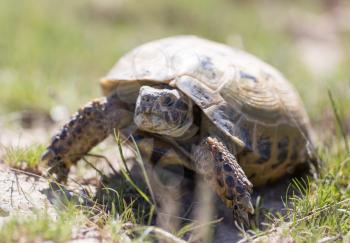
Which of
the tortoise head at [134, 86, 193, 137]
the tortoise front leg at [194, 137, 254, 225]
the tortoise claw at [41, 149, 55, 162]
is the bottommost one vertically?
the tortoise front leg at [194, 137, 254, 225]

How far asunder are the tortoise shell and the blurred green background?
0.73 m

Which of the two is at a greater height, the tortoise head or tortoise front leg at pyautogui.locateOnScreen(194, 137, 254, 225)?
the tortoise head

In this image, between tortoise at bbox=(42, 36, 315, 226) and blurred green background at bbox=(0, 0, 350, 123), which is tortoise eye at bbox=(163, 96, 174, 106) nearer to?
tortoise at bbox=(42, 36, 315, 226)

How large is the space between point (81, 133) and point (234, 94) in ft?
3.84

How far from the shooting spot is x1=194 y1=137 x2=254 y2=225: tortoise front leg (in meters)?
3.59

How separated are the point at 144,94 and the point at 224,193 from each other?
2.71ft

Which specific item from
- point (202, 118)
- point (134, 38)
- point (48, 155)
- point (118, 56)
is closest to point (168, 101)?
point (202, 118)

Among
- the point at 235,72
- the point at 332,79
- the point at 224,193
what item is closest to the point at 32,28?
the point at 332,79

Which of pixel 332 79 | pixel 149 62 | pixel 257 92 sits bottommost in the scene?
pixel 332 79

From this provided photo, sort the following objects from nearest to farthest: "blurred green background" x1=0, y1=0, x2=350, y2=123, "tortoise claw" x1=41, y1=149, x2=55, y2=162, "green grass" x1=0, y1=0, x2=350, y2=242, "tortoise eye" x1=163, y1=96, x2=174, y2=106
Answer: "green grass" x1=0, y1=0, x2=350, y2=242
"tortoise eye" x1=163, y1=96, x2=174, y2=106
"tortoise claw" x1=41, y1=149, x2=55, y2=162
"blurred green background" x1=0, y1=0, x2=350, y2=123

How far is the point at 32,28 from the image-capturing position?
8.93 m

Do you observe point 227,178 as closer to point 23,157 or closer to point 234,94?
point 234,94

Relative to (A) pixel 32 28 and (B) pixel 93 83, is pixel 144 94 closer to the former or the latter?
(B) pixel 93 83

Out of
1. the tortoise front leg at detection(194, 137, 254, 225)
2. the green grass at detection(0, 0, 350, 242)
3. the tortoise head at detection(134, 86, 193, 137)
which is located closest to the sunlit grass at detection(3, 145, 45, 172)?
the green grass at detection(0, 0, 350, 242)
